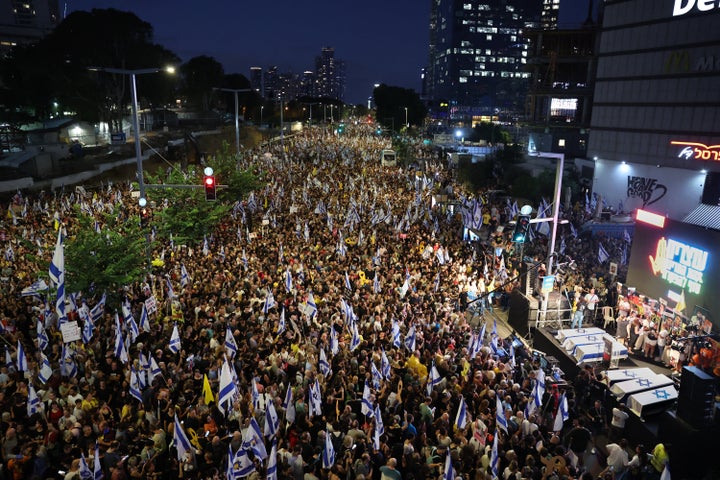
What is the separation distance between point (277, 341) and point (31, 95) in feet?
152

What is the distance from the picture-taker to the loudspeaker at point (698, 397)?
392 inches

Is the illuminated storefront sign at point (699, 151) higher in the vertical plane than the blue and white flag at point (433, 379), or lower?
higher

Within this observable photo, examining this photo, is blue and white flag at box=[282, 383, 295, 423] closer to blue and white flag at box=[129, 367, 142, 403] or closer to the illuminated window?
blue and white flag at box=[129, 367, 142, 403]

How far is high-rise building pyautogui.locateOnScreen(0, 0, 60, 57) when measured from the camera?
9106 centimetres

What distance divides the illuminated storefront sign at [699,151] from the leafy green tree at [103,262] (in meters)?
28.9

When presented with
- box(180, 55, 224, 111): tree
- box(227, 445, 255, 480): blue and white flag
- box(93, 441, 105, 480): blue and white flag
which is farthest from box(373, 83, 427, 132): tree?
box(93, 441, 105, 480): blue and white flag

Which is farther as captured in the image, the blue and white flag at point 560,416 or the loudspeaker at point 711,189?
the loudspeaker at point 711,189

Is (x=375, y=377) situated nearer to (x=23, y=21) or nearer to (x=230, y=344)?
(x=230, y=344)

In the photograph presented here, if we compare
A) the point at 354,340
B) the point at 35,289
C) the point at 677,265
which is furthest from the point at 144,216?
the point at 677,265

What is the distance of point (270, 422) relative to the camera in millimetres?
9227

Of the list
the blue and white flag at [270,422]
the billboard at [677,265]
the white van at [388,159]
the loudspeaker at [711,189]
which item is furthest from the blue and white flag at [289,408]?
the white van at [388,159]

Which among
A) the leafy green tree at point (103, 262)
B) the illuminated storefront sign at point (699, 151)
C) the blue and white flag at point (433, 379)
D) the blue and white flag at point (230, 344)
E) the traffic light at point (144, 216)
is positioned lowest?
the blue and white flag at point (433, 379)

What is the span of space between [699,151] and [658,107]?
7.54 meters

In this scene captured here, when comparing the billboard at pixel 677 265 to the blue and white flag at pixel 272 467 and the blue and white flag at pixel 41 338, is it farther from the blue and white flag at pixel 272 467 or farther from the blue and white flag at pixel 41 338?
the blue and white flag at pixel 41 338
